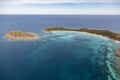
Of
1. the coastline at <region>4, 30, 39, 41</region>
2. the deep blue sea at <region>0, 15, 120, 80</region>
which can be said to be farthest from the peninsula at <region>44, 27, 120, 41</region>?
the coastline at <region>4, 30, 39, 41</region>

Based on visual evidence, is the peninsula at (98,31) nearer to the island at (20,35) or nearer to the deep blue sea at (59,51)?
the deep blue sea at (59,51)

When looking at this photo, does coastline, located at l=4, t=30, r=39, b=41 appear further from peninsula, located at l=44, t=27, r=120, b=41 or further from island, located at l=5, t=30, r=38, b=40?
peninsula, located at l=44, t=27, r=120, b=41

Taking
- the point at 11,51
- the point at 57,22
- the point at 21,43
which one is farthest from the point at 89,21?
the point at 11,51

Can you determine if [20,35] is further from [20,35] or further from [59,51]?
[59,51]

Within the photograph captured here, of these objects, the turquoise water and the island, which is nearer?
the turquoise water

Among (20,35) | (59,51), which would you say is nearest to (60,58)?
(59,51)

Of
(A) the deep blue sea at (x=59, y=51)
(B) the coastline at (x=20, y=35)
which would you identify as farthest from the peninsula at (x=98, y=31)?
(B) the coastline at (x=20, y=35)

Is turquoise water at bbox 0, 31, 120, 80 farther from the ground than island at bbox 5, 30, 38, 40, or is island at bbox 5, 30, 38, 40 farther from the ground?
island at bbox 5, 30, 38, 40
